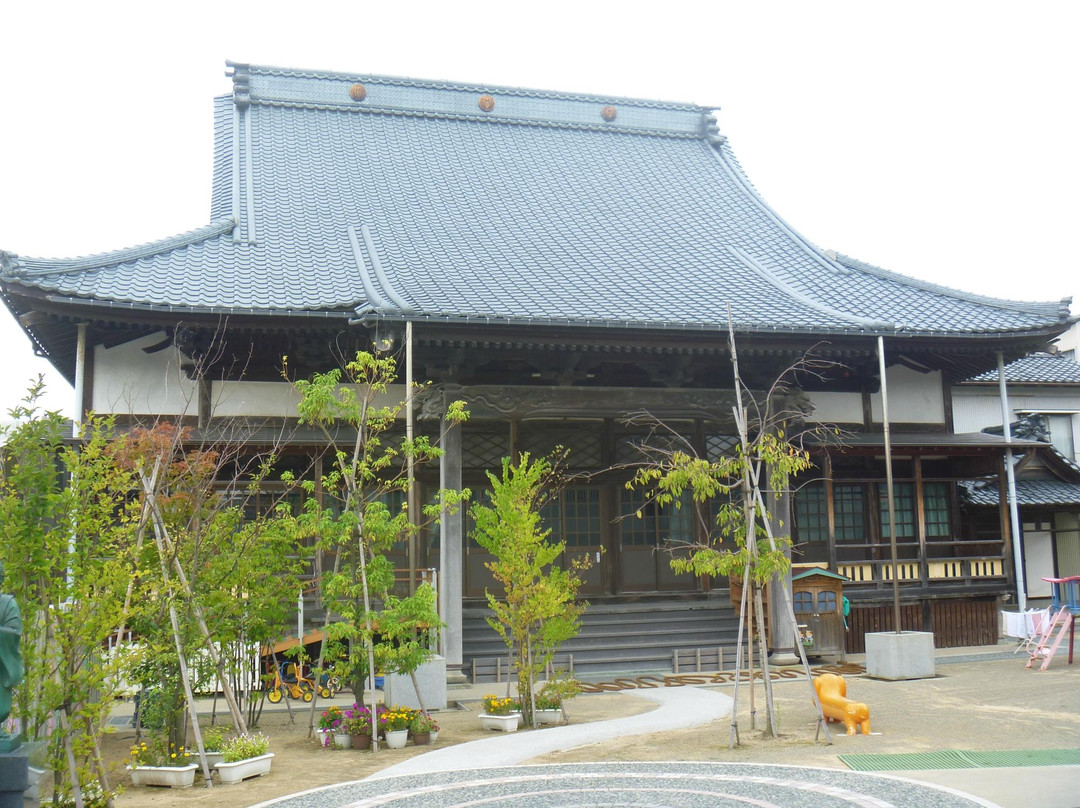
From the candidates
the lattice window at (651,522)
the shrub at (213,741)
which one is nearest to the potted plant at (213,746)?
the shrub at (213,741)

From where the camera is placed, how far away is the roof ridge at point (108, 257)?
14.7m

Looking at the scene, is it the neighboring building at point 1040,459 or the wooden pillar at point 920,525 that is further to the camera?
the neighboring building at point 1040,459

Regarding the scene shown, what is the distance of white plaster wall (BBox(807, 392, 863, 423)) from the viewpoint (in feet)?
63.8

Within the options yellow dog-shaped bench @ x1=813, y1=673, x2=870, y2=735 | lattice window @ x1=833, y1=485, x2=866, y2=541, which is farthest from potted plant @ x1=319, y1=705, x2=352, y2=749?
lattice window @ x1=833, y1=485, x2=866, y2=541

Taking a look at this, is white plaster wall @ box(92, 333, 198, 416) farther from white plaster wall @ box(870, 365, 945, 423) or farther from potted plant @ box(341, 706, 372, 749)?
white plaster wall @ box(870, 365, 945, 423)

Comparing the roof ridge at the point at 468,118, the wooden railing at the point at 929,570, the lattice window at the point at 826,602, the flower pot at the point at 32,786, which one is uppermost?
the roof ridge at the point at 468,118

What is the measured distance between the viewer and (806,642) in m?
17.2

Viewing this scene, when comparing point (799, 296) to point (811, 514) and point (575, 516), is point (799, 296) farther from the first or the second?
point (575, 516)

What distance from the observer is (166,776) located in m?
9.79

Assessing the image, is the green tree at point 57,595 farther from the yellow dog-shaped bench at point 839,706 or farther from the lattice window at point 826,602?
the lattice window at point 826,602

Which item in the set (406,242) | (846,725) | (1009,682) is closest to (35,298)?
(406,242)

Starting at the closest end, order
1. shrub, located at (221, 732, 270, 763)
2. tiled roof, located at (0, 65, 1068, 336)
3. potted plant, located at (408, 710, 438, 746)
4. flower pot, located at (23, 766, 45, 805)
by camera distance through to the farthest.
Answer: flower pot, located at (23, 766, 45, 805) < shrub, located at (221, 732, 270, 763) < potted plant, located at (408, 710, 438, 746) < tiled roof, located at (0, 65, 1068, 336)

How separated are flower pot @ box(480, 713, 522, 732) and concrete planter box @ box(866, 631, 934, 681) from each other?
6.26m

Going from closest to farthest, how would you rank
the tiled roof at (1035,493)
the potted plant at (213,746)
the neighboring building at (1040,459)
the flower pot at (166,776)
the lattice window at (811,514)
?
the flower pot at (166,776)
the potted plant at (213,746)
the lattice window at (811,514)
the tiled roof at (1035,493)
the neighboring building at (1040,459)
